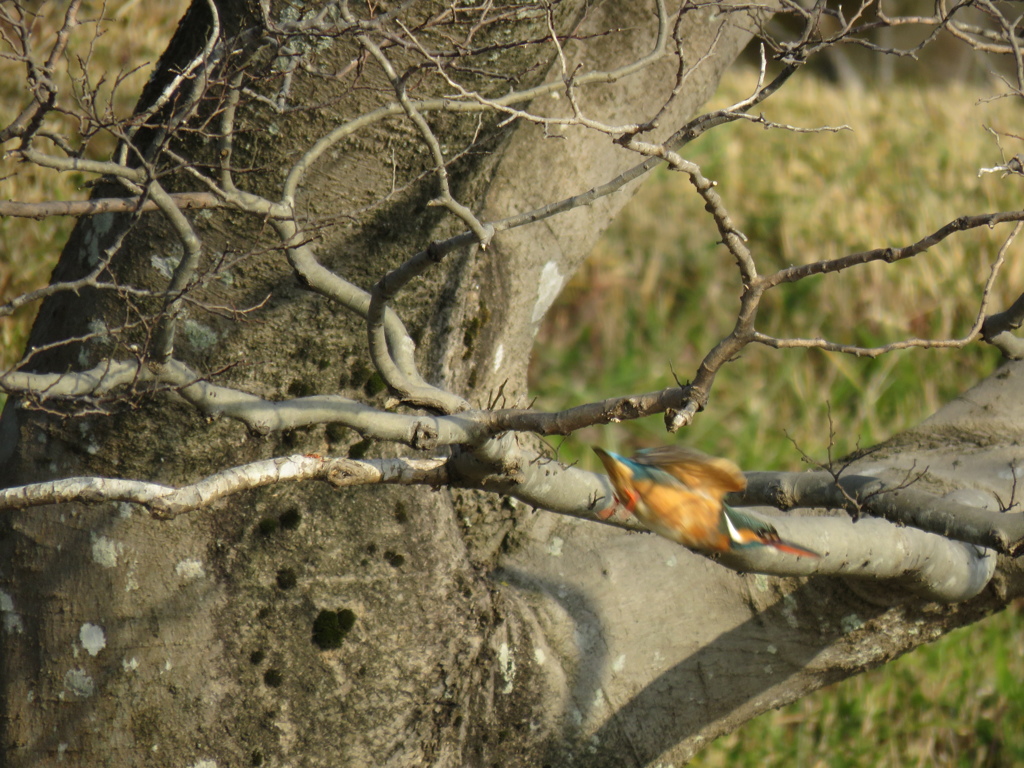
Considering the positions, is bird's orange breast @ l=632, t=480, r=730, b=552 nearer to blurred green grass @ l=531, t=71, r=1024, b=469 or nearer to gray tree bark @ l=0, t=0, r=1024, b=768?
gray tree bark @ l=0, t=0, r=1024, b=768

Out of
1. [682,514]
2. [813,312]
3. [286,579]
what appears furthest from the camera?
[813,312]

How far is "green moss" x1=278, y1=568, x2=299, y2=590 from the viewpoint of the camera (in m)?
1.87

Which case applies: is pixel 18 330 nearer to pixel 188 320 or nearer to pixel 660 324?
pixel 188 320

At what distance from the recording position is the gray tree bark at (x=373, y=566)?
1.82 metres

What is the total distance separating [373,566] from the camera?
192 cm

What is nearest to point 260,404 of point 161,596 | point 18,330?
point 161,596

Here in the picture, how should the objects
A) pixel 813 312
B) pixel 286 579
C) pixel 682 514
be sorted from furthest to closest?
1. pixel 813 312
2. pixel 286 579
3. pixel 682 514

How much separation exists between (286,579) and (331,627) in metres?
0.13

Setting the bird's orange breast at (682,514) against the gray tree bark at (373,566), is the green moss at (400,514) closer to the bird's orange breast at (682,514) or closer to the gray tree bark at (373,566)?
the gray tree bark at (373,566)

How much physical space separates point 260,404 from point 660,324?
3.94 meters

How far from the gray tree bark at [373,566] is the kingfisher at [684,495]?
44cm

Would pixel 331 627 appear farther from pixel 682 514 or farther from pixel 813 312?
pixel 813 312

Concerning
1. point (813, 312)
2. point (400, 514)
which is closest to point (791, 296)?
point (813, 312)

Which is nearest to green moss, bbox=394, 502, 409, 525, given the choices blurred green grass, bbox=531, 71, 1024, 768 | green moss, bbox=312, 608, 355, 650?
green moss, bbox=312, 608, 355, 650
